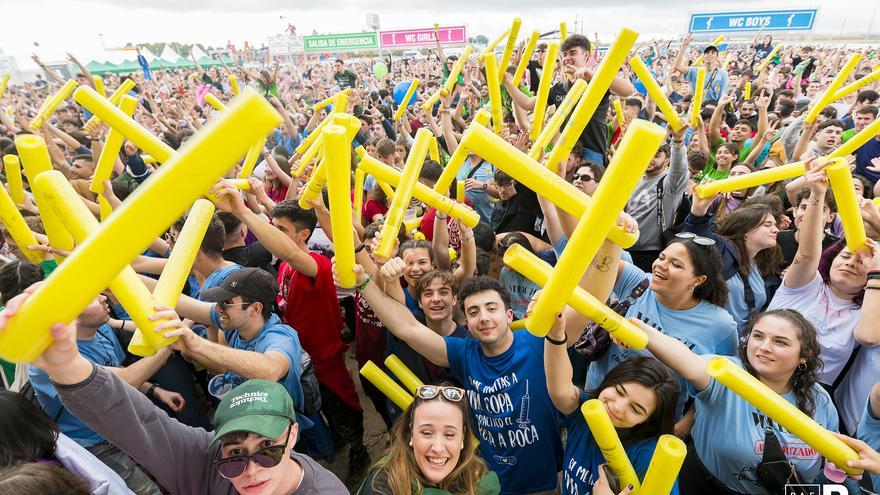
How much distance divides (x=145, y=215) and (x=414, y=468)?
1638mm

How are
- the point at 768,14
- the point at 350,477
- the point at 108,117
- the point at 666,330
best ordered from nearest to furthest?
the point at 108,117 → the point at 666,330 → the point at 350,477 → the point at 768,14

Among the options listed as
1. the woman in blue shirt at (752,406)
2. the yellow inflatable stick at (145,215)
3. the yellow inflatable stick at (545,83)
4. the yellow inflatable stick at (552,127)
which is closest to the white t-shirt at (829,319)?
the woman in blue shirt at (752,406)

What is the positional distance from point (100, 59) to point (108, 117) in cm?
3561

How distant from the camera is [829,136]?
5438 millimetres

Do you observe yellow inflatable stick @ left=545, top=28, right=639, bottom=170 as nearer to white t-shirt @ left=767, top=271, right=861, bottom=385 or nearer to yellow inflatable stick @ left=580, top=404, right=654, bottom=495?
yellow inflatable stick @ left=580, top=404, right=654, bottom=495

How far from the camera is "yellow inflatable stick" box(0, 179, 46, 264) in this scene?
258 centimetres

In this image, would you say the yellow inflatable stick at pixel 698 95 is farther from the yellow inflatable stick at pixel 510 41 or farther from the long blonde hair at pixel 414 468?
the long blonde hair at pixel 414 468

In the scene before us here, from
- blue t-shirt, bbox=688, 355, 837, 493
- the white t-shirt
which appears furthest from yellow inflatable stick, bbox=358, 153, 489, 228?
the white t-shirt

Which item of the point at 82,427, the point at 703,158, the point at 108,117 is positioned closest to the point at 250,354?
the point at 82,427

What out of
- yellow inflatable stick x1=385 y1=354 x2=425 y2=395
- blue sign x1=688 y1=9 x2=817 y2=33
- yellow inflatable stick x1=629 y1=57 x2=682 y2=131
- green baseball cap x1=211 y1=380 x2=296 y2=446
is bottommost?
yellow inflatable stick x1=385 y1=354 x2=425 y2=395

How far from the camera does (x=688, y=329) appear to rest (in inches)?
106

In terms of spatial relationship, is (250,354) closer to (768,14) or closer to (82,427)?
(82,427)

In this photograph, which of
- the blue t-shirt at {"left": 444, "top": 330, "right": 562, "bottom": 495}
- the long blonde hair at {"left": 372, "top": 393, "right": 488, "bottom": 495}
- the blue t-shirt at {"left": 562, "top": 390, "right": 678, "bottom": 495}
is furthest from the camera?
the blue t-shirt at {"left": 444, "top": 330, "right": 562, "bottom": 495}

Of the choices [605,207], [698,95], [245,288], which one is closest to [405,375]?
[245,288]
